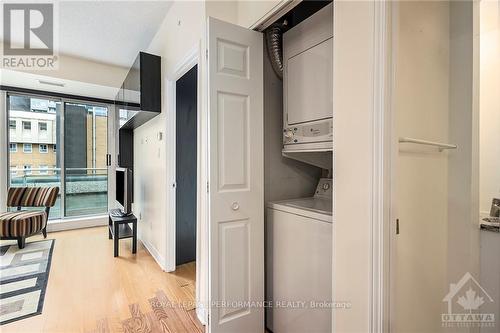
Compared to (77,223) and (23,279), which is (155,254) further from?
(77,223)

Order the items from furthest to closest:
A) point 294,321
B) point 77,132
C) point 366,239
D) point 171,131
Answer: point 77,132 < point 171,131 < point 294,321 < point 366,239

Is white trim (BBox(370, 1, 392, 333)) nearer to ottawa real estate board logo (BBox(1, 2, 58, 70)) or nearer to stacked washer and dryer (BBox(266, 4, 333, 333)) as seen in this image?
stacked washer and dryer (BBox(266, 4, 333, 333))

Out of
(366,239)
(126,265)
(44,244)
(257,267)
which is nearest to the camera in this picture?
(366,239)

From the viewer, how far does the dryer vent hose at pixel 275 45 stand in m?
1.82

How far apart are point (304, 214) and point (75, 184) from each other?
4677 mm

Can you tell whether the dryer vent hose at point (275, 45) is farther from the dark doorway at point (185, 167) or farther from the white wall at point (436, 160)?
the dark doorway at point (185, 167)

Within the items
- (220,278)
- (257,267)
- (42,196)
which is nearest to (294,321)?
(257,267)

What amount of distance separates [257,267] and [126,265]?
195 centimetres

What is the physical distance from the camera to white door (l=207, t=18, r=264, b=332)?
1564mm

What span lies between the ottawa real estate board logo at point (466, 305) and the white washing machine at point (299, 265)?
748 mm

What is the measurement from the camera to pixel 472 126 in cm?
145

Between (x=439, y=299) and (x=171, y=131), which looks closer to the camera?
(x=439, y=299)

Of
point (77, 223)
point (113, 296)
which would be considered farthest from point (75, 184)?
point (113, 296)

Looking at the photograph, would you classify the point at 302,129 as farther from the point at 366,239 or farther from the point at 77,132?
the point at 77,132
